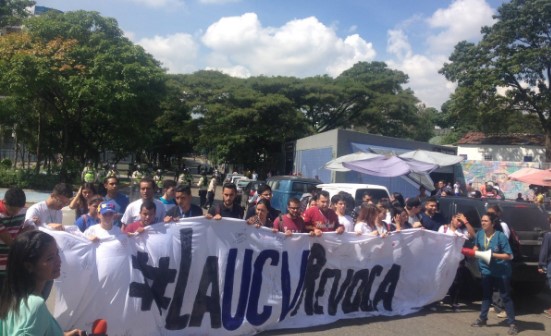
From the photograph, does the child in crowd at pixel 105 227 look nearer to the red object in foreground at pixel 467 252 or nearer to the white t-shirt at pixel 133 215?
the white t-shirt at pixel 133 215

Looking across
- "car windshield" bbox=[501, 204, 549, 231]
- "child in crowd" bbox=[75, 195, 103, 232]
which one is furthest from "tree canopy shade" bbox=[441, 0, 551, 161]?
"child in crowd" bbox=[75, 195, 103, 232]

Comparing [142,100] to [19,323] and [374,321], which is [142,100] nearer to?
[374,321]

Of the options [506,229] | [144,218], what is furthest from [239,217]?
[506,229]

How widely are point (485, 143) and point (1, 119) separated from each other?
37359mm

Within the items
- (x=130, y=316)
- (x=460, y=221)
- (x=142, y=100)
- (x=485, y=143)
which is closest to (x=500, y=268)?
(x=460, y=221)

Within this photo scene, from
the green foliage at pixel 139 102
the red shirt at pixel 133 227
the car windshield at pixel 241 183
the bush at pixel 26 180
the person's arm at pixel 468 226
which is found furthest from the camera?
the car windshield at pixel 241 183

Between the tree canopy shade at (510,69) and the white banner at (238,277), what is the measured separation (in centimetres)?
2932

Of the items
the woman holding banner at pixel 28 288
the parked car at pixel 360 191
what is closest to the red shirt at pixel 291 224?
the woman holding banner at pixel 28 288

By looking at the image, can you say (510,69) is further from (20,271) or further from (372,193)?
(20,271)

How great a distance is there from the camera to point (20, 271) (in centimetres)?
238

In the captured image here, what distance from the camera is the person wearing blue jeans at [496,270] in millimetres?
6617

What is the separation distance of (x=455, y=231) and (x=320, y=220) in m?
2.35

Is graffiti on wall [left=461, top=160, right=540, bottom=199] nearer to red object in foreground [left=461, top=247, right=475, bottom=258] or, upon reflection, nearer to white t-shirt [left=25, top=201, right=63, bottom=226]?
red object in foreground [left=461, top=247, right=475, bottom=258]

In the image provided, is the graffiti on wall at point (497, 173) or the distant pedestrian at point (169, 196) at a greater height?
the graffiti on wall at point (497, 173)
